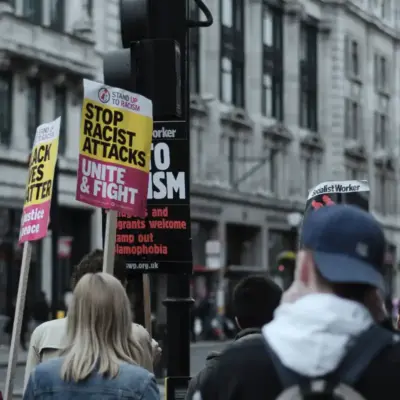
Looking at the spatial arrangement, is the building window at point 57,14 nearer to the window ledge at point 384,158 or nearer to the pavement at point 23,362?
the pavement at point 23,362

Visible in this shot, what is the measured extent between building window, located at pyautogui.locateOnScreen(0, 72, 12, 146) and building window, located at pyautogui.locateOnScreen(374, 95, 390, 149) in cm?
3463

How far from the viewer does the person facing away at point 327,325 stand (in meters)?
3.52

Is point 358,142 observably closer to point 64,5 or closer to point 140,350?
point 64,5

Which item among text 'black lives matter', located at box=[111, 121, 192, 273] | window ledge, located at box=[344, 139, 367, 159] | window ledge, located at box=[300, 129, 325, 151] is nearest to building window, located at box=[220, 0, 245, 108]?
window ledge, located at box=[300, 129, 325, 151]

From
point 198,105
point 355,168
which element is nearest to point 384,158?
point 355,168

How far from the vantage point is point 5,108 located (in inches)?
1527

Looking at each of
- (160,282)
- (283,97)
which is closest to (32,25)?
(160,282)

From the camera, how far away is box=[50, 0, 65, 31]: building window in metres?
41.0

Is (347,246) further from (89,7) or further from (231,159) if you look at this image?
(231,159)

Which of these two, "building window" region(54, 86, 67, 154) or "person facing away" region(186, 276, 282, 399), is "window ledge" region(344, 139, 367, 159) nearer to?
"building window" region(54, 86, 67, 154)

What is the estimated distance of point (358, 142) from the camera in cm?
6706

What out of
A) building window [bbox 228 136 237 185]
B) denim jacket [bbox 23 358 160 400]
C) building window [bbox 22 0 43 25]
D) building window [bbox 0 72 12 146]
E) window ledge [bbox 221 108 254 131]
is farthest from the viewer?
building window [bbox 228 136 237 185]

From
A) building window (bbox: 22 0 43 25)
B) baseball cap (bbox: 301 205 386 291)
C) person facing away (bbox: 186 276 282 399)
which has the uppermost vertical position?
building window (bbox: 22 0 43 25)

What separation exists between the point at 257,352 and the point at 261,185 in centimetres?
5307
